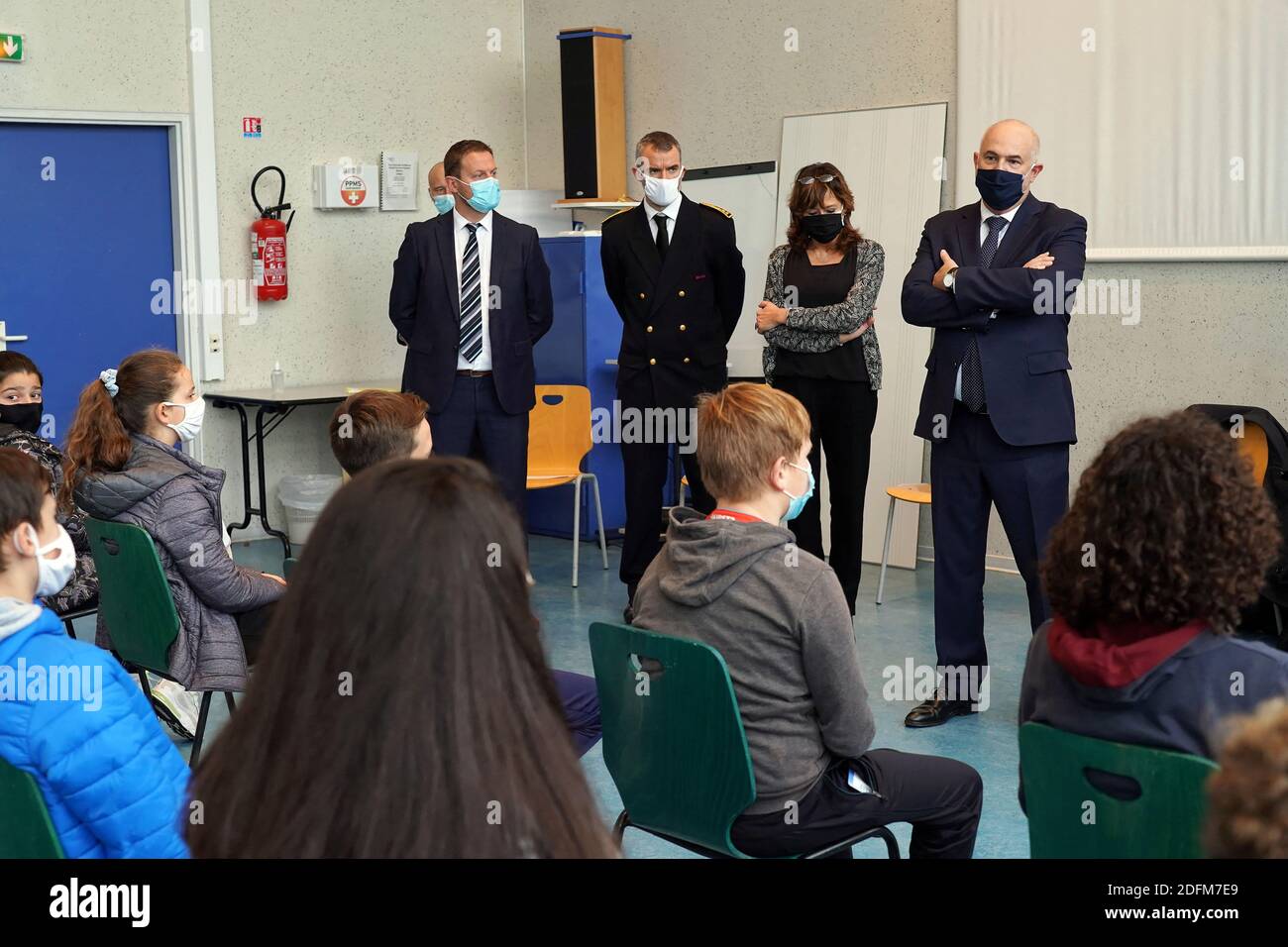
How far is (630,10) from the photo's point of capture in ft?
23.8

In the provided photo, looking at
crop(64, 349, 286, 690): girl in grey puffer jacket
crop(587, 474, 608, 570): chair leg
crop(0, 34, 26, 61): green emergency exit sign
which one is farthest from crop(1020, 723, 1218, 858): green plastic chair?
crop(0, 34, 26, 61): green emergency exit sign

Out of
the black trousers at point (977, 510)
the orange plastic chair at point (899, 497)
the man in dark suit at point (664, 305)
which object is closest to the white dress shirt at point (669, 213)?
the man in dark suit at point (664, 305)

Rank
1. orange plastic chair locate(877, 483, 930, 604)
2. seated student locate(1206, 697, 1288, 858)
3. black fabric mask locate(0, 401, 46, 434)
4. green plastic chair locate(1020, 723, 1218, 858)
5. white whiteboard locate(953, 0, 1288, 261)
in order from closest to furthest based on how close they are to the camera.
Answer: seated student locate(1206, 697, 1288, 858) < green plastic chair locate(1020, 723, 1218, 858) < black fabric mask locate(0, 401, 46, 434) < white whiteboard locate(953, 0, 1288, 261) < orange plastic chair locate(877, 483, 930, 604)

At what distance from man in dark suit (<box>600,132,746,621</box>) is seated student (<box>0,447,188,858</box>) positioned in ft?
10.5

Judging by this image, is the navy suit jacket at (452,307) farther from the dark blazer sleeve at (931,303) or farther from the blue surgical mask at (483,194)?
the dark blazer sleeve at (931,303)

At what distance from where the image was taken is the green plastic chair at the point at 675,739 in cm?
205

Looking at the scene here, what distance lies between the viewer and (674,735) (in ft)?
7.01

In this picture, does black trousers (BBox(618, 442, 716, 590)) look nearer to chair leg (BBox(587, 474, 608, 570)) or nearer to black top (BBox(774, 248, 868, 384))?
black top (BBox(774, 248, 868, 384))

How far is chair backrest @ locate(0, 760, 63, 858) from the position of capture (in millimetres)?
1668

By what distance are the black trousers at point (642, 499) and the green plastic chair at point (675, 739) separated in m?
2.77

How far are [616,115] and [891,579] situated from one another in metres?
2.96

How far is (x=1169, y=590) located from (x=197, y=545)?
2.28 meters

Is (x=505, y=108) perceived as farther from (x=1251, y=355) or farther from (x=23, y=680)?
(x=23, y=680)
